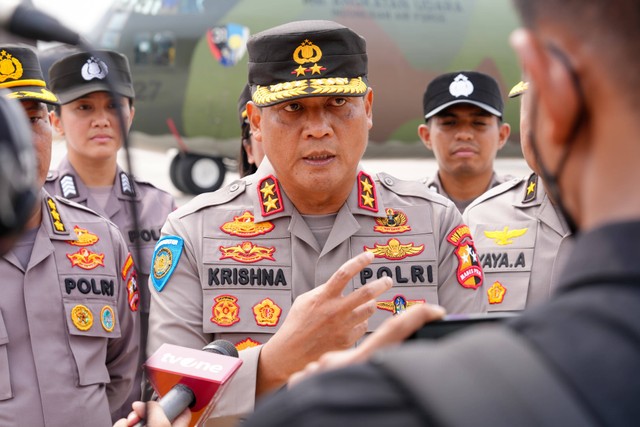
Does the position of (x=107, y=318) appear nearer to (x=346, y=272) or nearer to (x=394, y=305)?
(x=394, y=305)

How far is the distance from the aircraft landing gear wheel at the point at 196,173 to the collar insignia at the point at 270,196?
10.5 meters

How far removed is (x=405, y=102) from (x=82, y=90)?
9.33 metres

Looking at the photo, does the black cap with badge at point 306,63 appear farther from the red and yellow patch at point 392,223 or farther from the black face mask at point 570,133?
the black face mask at point 570,133

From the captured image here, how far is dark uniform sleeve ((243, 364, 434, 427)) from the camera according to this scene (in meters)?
0.94

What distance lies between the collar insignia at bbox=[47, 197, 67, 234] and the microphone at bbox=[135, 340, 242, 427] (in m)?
1.41

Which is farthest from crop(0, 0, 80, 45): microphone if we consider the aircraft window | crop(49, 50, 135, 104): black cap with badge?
the aircraft window

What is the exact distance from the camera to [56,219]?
3.33 metres

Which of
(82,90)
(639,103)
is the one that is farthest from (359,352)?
(82,90)

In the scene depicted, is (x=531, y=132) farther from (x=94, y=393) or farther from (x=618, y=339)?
(x=94, y=393)

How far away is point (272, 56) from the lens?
2.83m

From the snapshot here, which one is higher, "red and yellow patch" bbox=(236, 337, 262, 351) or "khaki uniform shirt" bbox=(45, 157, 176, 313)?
"red and yellow patch" bbox=(236, 337, 262, 351)

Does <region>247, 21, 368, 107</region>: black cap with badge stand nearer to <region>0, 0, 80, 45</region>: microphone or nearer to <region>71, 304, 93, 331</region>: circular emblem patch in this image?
<region>71, 304, 93, 331</region>: circular emblem patch

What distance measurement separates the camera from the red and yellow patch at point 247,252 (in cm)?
279

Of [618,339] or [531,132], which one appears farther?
[531,132]
